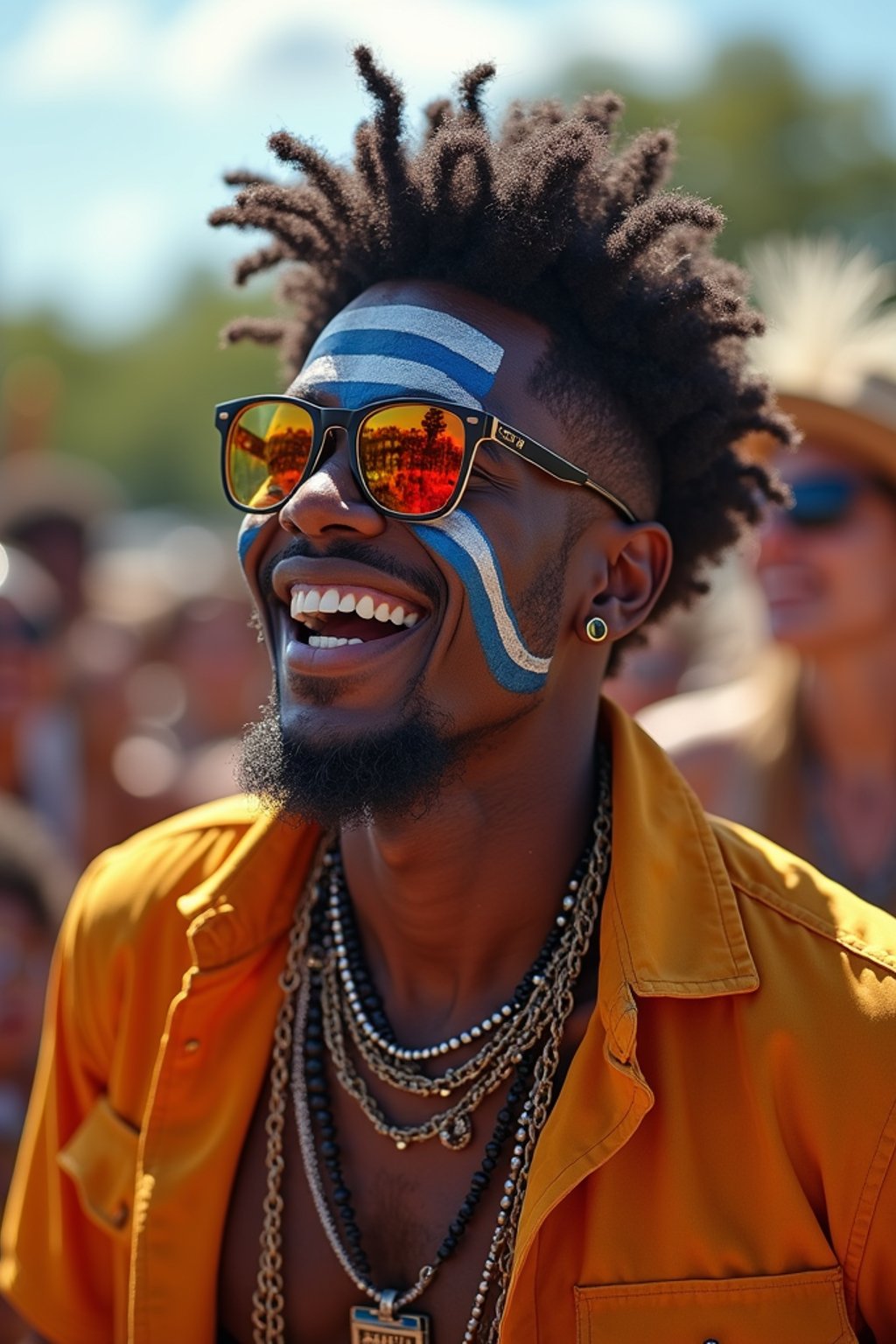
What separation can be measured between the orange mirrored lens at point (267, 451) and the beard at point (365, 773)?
48cm

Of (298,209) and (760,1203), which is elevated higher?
(298,209)

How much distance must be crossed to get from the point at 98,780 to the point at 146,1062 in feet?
12.4

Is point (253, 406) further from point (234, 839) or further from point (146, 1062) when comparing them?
point (146, 1062)

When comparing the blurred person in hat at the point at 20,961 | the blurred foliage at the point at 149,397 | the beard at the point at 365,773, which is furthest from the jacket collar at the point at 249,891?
the blurred foliage at the point at 149,397

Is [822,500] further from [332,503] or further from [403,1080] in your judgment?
[403,1080]

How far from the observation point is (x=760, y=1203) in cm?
250

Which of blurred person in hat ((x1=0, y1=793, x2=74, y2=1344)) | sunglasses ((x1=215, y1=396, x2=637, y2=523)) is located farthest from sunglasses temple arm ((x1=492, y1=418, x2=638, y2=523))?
blurred person in hat ((x1=0, y1=793, x2=74, y2=1344))

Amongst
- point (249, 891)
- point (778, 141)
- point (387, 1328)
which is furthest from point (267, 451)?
point (778, 141)

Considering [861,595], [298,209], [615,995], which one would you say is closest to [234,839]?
[615,995]

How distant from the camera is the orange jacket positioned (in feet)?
8.13

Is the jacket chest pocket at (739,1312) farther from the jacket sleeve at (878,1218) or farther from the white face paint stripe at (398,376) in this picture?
the white face paint stripe at (398,376)

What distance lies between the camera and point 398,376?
2840 millimetres

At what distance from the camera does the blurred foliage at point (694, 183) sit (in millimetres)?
36156

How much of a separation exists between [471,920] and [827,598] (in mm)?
2176
